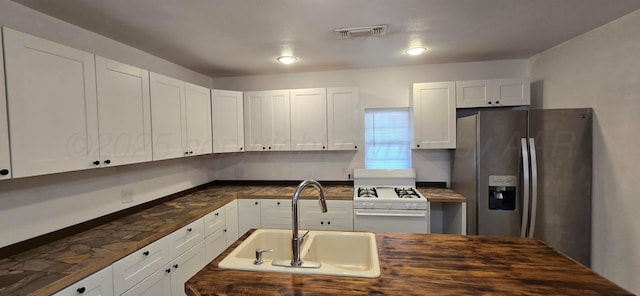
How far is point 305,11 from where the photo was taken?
5.60 ft

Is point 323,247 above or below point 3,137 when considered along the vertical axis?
below

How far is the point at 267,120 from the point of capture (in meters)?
3.18

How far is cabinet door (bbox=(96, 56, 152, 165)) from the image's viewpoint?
1.71 metres

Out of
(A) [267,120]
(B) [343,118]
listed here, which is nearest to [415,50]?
(B) [343,118]

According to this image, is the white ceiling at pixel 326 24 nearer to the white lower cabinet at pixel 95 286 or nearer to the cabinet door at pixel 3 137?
the cabinet door at pixel 3 137

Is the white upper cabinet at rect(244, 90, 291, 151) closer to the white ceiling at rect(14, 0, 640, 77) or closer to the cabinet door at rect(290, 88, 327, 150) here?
the cabinet door at rect(290, 88, 327, 150)

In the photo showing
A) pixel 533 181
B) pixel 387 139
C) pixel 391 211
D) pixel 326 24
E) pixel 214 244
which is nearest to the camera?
pixel 326 24

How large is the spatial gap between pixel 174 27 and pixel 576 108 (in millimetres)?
3387

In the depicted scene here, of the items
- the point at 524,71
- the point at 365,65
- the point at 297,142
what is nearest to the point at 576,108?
the point at 524,71

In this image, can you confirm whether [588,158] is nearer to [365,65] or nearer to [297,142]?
[365,65]

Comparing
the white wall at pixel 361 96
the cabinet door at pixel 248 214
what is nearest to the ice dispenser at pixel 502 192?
the white wall at pixel 361 96

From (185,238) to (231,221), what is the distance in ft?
2.40

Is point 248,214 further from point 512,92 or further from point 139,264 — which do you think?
point 512,92

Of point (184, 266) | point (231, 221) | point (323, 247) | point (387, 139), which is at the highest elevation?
point (387, 139)
